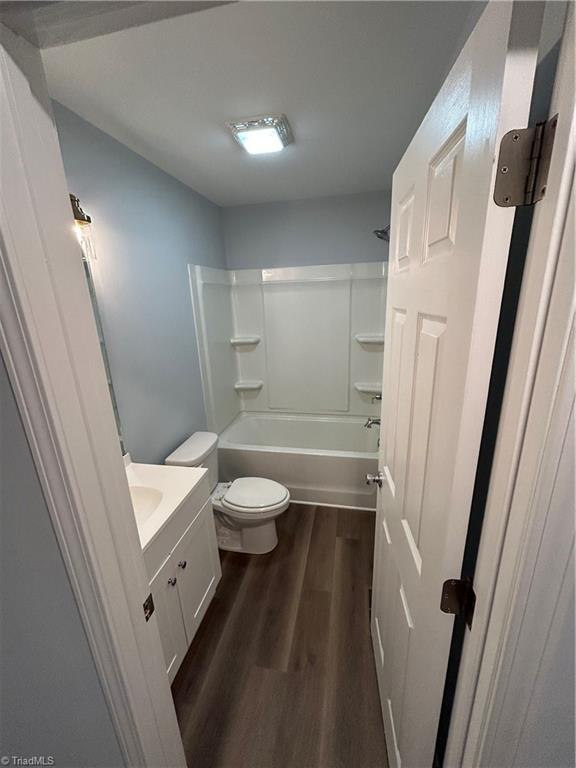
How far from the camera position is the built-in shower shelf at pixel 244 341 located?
9.61 feet

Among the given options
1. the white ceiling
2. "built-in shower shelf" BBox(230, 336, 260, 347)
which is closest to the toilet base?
"built-in shower shelf" BBox(230, 336, 260, 347)

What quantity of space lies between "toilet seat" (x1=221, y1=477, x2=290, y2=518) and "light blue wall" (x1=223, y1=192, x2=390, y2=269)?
Result: 6.45 feet

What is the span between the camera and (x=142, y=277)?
5.51 feet

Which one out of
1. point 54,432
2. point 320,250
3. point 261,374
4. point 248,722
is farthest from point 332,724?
point 320,250

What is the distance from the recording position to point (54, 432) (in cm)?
48

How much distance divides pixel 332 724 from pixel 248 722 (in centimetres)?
34

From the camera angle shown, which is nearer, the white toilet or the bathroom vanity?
the bathroom vanity

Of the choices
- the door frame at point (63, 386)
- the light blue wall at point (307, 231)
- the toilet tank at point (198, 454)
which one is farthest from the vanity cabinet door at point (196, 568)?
the light blue wall at point (307, 231)

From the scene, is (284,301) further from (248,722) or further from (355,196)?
Answer: (248,722)

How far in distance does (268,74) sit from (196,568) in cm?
209

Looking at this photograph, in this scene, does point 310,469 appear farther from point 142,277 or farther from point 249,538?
point 142,277

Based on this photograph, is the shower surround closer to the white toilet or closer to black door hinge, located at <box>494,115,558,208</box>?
the white toilet

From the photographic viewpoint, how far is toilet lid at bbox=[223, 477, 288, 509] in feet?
6.01

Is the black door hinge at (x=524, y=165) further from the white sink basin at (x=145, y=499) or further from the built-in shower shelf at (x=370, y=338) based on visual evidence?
the built-in shower shelf at (x=370, y=338)
